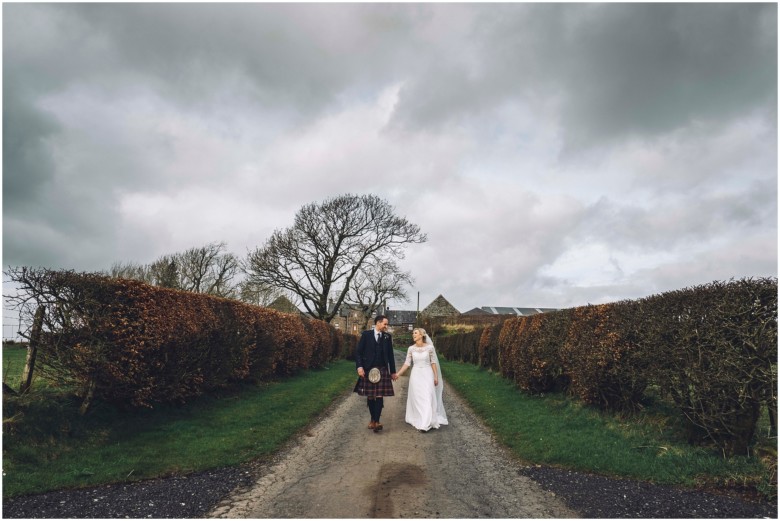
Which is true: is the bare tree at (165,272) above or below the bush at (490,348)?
above

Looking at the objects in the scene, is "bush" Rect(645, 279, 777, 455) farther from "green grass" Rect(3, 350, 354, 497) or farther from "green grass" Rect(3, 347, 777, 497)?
"green grass" Rect(3, 350, 354, 497)

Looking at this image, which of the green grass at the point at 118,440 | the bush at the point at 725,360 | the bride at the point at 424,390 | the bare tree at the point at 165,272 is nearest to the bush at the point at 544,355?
the bride at the point at 424,390

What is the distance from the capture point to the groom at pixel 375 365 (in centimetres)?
866

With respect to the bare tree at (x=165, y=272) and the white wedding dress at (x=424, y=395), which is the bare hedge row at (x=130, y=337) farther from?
the bare tree at (x=165, y=272)

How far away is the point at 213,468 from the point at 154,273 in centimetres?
4727

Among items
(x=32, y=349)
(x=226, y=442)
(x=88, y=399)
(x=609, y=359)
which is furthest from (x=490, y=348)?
(x=32, y=349)

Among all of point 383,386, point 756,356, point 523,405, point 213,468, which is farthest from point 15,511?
point 523,405

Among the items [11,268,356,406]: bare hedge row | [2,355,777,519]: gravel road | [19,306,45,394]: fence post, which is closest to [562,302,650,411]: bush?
[2,355,777,519]: gravel road

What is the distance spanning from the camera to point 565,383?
11992 mm

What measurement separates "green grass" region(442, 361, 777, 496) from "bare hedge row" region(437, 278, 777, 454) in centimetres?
39

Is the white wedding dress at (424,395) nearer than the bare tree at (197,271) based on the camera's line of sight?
Yes

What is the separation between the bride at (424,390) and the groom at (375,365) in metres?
0.38

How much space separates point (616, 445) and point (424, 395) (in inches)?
141

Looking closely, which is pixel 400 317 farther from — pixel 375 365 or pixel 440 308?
pixel 375 365
